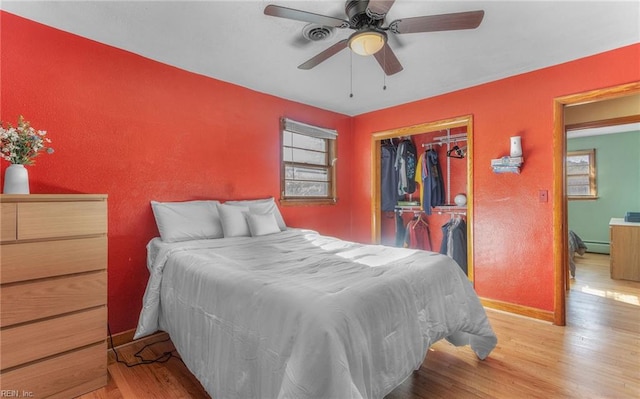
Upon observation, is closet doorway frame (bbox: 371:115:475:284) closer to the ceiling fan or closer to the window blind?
the window blind

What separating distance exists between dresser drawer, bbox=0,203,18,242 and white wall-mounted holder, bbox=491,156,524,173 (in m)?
3.74

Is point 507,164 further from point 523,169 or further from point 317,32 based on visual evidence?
point 317,32

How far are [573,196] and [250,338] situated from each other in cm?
718

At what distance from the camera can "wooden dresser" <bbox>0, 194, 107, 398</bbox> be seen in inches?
61.9

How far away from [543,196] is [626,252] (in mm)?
2531

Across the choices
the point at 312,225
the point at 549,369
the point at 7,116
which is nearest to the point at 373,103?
the point at 312,225

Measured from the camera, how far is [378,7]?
1.56 metres

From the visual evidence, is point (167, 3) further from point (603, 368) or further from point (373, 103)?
point (603, 368)

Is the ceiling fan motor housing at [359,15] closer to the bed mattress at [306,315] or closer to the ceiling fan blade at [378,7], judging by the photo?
the ceiling fan blade at [378,7]

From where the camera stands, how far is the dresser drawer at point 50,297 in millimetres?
1567

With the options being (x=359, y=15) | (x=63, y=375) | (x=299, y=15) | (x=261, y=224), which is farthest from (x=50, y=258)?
(x=359, y=15)

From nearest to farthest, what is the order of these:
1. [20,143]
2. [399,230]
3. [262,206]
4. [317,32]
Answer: [20,143] < [317,32] < [262,206] < [399,230]

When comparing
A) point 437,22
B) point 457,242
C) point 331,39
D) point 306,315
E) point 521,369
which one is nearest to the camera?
point 306,315

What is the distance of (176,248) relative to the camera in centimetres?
219
